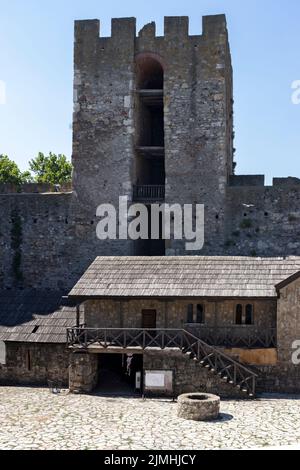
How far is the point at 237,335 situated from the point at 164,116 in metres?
12.7

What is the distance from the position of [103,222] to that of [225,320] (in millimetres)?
9892

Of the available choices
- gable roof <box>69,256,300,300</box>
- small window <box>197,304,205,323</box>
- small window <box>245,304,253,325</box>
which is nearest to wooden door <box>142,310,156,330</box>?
gable roof <box>69,256,300,300</box>

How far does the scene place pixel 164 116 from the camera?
3072cm

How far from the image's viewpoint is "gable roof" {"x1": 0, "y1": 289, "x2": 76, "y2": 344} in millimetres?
24641

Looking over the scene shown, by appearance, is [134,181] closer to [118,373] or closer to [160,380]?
[118,373]

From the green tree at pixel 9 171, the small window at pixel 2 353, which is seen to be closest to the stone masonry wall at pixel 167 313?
the small window at pixel 2 353

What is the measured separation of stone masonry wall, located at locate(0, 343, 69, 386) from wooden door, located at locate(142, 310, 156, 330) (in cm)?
337

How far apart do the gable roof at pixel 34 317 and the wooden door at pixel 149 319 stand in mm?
3238

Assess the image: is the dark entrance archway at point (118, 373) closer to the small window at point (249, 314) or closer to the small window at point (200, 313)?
the small window at point (200, 313)

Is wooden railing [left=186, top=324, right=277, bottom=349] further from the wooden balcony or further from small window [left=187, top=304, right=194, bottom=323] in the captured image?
the wooden balcony

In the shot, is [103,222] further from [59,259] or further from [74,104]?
[74,104]

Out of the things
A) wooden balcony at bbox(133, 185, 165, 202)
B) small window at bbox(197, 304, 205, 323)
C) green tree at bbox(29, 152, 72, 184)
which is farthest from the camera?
green tree at bbox(29, 152, 72, 184)

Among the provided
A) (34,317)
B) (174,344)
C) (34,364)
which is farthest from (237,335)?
(34,317)
